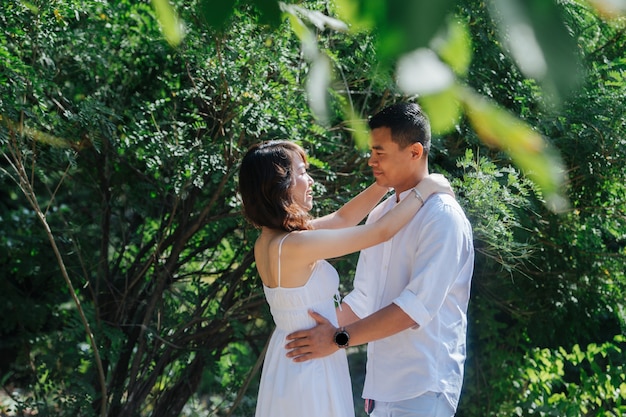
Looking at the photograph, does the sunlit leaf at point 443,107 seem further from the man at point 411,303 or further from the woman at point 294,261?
the woman at point 294,261

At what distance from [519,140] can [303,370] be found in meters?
2.07

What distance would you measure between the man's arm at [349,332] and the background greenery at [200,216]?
941 millimetres

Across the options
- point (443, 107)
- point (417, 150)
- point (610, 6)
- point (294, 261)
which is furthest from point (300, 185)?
point (610, 6)

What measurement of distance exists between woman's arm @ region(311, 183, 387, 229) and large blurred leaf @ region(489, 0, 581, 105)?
2.57 m

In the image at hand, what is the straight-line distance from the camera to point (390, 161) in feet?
9.70

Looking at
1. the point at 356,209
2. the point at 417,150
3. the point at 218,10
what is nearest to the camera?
the point at 218,10

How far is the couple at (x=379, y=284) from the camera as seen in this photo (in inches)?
107

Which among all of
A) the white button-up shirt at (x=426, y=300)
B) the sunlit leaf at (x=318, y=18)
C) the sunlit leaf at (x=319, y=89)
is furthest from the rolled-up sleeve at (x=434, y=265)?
the sunlit leaf at (x=318, y=18)

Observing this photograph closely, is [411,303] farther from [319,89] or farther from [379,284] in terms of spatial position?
[319,89]

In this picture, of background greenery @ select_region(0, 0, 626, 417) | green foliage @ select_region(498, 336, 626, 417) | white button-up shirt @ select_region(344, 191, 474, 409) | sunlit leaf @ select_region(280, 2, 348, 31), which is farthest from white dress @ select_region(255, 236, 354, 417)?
green foliage @ select_region(498, 336, 626, 417)

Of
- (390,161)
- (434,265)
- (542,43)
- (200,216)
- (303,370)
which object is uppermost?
(200,216)

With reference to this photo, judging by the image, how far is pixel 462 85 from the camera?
950 millimetres

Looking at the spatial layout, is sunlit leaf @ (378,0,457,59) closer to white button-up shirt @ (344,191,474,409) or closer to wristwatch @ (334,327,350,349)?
white button-up shirt @ (344,191,474,409)

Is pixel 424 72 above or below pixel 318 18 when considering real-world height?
below
